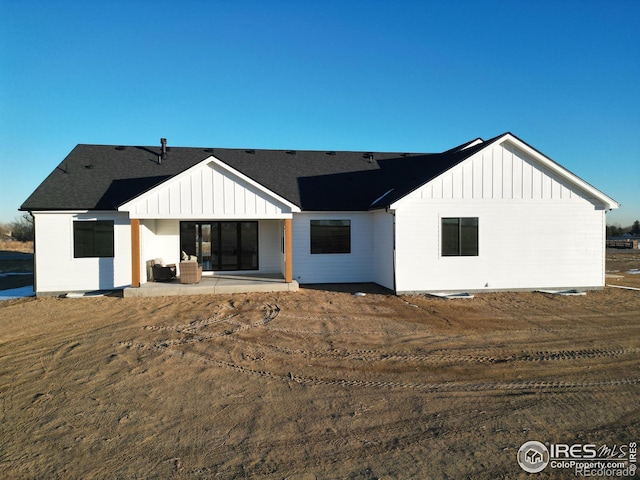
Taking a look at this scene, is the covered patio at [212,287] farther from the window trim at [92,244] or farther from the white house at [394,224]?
the window trim at [92,244]

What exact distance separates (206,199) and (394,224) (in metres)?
6.06

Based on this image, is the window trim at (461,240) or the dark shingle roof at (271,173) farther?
the dark shingle roof at (271,173)

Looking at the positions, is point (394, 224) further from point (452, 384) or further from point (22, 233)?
point (22, 233)

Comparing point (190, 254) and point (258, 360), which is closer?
point (258, 360)

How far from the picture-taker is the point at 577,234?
13656 mm

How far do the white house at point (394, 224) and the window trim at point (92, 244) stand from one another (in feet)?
0.11

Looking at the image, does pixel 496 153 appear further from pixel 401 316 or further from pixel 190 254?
pixel 190 254

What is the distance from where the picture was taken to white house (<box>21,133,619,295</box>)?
1299 cm

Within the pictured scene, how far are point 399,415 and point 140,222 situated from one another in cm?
1156

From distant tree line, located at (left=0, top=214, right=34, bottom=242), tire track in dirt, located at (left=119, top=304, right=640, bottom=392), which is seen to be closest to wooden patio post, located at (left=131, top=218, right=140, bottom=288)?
tire track in dirt, located at (left=119, top=304, right=640, bottom=392)

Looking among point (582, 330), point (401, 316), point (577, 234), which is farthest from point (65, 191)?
point (577, 234)

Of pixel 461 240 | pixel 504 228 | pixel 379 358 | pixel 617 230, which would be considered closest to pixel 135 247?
pixel 379 358

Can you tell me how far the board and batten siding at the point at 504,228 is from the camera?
12984 mm

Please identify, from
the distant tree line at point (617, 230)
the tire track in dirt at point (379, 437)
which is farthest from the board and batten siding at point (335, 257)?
the distant tree line at point (617, 230)
